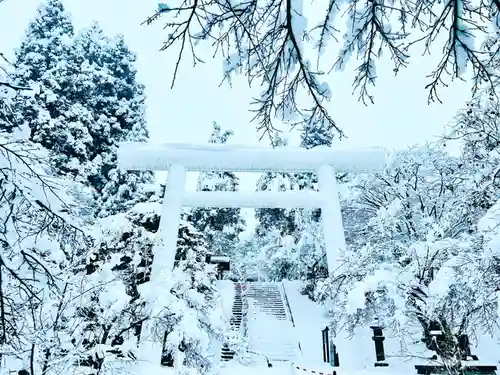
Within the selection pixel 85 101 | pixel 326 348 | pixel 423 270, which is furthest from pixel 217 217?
pixel 423 270

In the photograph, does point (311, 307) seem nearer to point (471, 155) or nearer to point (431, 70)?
point (471, 155)

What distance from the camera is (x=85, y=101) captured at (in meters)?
17.2

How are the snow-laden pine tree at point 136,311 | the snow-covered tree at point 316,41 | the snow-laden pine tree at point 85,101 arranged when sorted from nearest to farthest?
the snow-covered tree at point 316,41, the snow-laden pine tree at point 136,311, the snow-laden pine tree at point 85,101

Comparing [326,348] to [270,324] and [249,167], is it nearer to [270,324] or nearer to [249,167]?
[270,324]

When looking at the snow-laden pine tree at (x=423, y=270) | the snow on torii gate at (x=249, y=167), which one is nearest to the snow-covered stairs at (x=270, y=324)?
the snow-laden pine tree at (x=423, y=270)

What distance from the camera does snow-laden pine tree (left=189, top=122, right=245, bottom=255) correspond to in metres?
20.1

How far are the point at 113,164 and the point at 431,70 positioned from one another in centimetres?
1646

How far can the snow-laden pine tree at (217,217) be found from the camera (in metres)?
20.1

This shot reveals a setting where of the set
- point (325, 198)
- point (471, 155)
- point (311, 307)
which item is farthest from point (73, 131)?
point (471, 155)

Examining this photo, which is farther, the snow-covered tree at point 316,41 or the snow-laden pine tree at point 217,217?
the snow-laden pine tree at point 217,217

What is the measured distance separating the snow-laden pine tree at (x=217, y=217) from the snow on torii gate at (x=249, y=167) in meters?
10.2

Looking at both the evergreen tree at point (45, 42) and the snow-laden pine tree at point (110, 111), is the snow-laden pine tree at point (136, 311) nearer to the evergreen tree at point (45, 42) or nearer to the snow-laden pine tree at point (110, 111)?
the snow-laden pine tree at point (110, 111)

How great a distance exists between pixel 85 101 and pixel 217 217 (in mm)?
8396

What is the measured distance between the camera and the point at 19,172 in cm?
281
